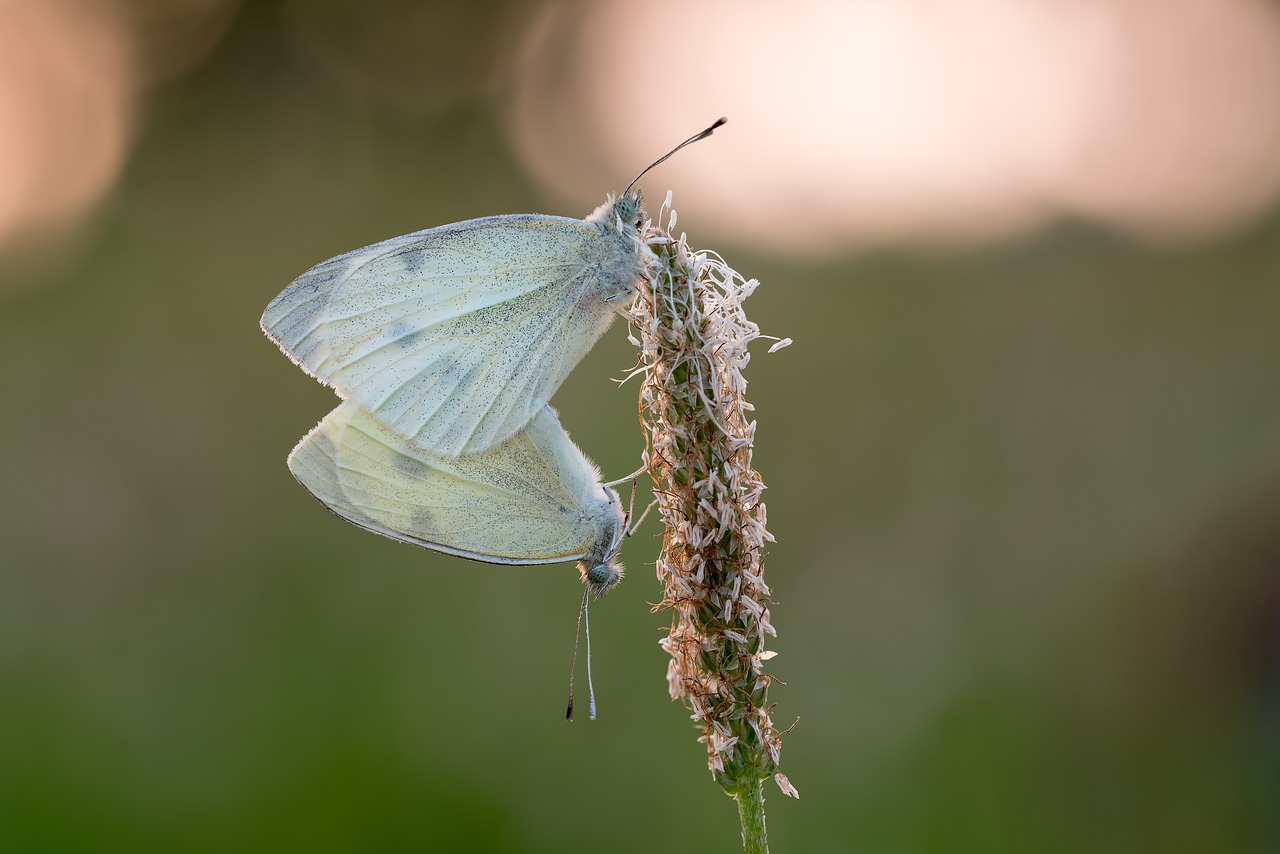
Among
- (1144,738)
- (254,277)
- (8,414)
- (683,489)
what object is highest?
(254,277)

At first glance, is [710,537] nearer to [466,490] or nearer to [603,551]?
[603,551]

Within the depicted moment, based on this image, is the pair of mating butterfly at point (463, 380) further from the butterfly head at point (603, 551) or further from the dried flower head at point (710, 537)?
the dried flower head at point (710, 537)

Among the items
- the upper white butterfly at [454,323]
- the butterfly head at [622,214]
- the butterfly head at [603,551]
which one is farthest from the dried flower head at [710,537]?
the upper white butterfly at [454,323]

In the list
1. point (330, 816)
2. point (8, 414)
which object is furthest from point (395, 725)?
point (8, 414)

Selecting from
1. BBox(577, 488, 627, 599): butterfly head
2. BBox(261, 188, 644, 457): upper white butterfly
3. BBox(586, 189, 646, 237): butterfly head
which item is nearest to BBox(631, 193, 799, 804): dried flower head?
BBox(586, 189, 646, 237): butterfly head

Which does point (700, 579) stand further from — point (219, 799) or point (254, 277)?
point (254, 277)

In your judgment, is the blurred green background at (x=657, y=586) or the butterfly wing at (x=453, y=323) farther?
the blurred green background at (x=657, y=586)

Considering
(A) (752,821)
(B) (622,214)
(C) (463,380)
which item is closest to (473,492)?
(C) (463,380)
